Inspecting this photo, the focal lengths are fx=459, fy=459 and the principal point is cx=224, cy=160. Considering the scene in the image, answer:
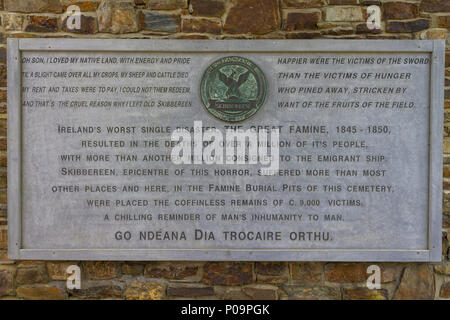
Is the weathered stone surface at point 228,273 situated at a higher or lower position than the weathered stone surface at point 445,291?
higher

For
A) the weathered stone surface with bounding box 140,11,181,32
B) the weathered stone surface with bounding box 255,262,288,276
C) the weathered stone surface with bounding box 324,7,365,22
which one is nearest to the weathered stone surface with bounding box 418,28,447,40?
the weathered stone surface with bounding box 324,7,365,22

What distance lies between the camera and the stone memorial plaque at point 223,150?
3.36m

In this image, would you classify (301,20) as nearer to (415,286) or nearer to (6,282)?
(415,286)

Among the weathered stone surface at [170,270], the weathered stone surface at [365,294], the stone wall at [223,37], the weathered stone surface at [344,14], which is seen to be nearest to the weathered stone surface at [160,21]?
the stone wall at [223,37]

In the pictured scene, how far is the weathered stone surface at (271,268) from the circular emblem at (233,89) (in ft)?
3.59

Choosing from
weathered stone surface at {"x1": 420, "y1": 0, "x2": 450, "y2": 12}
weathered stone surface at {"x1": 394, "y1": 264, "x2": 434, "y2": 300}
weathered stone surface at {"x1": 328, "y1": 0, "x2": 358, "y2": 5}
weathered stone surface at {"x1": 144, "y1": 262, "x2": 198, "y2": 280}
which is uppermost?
weathered stone surface at {"x1": 328, "y1": 0, "x2": 358, "y2": 5}

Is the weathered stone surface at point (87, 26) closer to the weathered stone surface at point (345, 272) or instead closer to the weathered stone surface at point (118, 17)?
the weathered stone surface at point (118, 17)

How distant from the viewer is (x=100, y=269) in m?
3.44

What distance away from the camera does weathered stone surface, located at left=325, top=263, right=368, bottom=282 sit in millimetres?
3416

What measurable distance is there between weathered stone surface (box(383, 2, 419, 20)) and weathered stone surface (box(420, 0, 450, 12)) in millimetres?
61

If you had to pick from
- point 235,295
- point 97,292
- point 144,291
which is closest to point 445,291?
point 235,295

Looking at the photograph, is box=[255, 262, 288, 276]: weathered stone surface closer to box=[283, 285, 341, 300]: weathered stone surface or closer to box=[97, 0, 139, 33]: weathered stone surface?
box=[283, 285, 341, 300]: weathered stone surface

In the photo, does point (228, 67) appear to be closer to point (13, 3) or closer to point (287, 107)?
point (287, 107)

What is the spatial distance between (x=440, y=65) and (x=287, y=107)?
1.15 m
